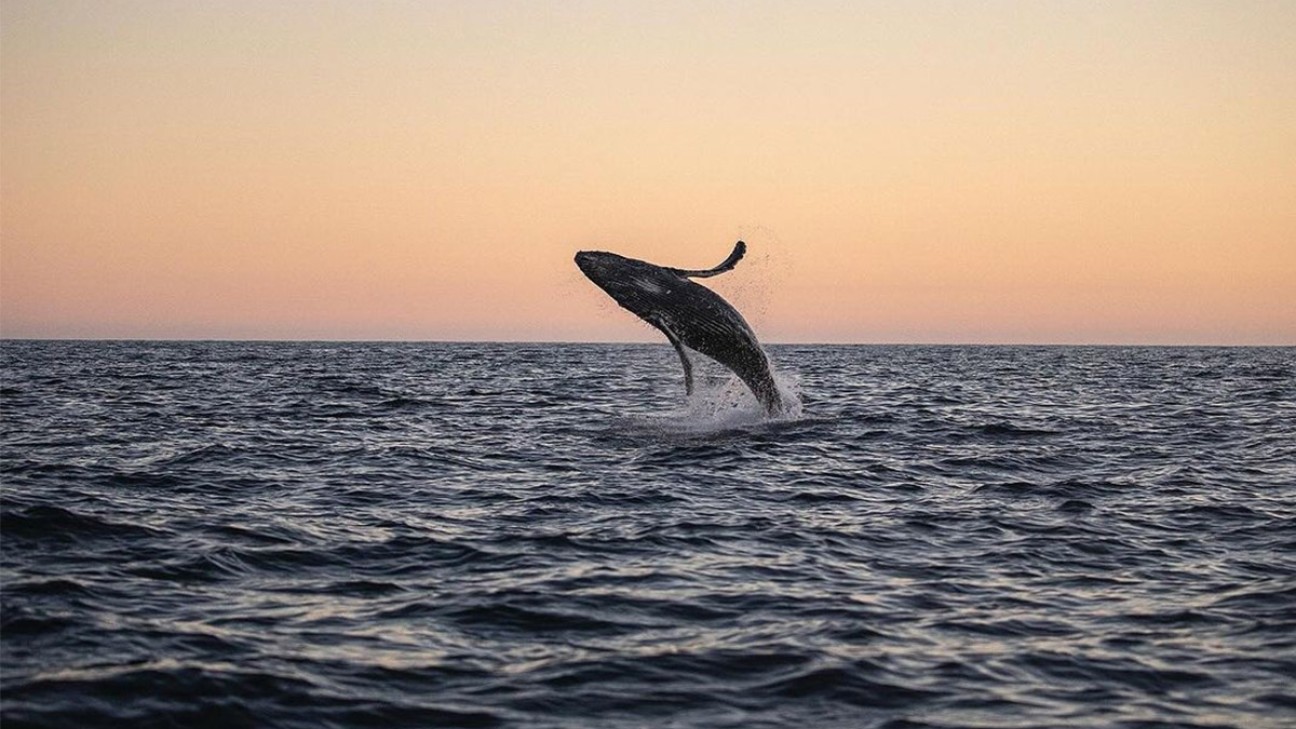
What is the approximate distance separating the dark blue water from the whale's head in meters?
2.54

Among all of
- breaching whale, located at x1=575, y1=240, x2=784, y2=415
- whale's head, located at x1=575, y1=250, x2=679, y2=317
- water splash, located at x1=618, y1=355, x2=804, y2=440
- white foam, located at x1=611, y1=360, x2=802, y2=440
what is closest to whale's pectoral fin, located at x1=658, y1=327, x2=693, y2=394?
breaching whale, located at x1=575, y1=240, x2=784, y2=415

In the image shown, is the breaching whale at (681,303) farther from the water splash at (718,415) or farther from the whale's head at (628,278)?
the water splash at (718,415)

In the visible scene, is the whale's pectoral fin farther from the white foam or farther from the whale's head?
the white foam

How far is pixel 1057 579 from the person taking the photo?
10727 millimetres

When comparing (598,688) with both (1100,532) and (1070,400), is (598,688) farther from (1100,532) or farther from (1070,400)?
(1070,400)

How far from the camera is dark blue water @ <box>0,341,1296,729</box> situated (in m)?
7.40

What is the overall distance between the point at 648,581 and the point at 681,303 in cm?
754

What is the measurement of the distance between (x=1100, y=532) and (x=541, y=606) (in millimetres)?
6844

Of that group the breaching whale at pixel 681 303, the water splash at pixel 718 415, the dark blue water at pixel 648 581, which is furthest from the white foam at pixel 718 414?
the breaching whale at pixel 681 303

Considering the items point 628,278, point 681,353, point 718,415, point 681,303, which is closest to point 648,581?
point 628,278

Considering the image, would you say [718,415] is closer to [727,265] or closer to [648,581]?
[727,265]

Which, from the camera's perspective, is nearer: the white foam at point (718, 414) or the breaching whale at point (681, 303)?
the breaching whale at point (681, 303)

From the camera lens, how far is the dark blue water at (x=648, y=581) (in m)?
7.40

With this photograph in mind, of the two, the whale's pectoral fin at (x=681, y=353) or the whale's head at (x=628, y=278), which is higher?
the whale's head at (x=628, y=278)
